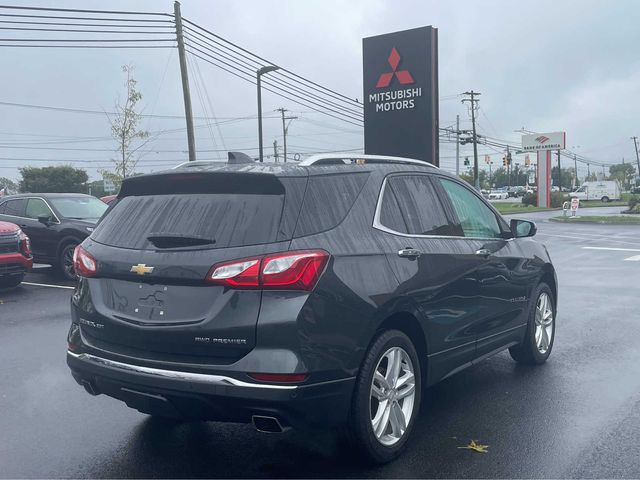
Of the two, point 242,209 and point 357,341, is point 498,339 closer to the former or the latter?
point 357,341

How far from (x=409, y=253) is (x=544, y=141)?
221 ft

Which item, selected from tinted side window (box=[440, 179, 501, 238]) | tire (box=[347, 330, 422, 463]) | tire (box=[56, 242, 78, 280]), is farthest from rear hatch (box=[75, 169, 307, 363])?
tire (box=[56, 242, 78, 280])

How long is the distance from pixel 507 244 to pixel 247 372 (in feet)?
10.3

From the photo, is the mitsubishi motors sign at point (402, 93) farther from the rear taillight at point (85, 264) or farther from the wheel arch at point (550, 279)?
the rear taillight at point (85, 264)

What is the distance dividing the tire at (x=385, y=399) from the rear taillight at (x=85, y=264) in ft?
5.64

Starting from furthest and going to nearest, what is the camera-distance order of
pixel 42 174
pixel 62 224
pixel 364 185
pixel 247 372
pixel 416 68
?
pixel 42 174, pixel 416 68, pixel 62 224, pixel 364 185, pixel 247 372

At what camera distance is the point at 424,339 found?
180 inches

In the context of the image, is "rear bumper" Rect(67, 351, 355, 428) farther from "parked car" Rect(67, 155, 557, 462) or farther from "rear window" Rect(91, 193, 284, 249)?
"rear window" Rect(91, 193, 284, 249)

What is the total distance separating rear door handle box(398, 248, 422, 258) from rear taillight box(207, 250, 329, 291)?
86cm

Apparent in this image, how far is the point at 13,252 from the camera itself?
1127 cm

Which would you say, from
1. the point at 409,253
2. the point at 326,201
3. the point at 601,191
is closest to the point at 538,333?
the point at 409,253

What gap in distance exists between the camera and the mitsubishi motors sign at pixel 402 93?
1889 centimetres

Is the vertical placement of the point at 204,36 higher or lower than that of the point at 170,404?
higher

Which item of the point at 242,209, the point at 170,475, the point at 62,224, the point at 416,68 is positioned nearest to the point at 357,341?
the point at 242,209
